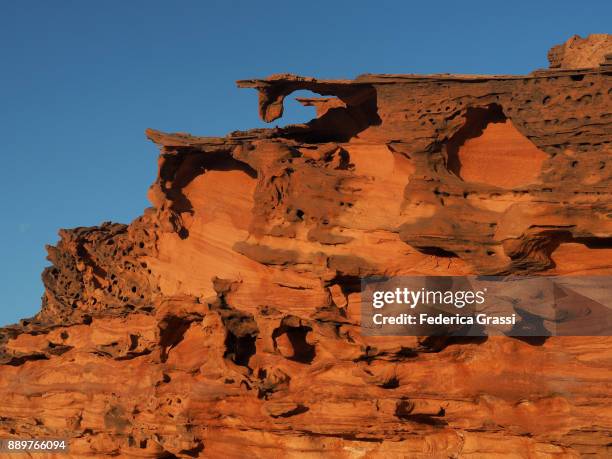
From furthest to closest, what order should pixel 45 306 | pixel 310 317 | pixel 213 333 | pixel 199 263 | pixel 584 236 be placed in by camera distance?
pixel 45 306
pixel 199 263
pixel 213 333
pixel 310 317
pixel 584 236

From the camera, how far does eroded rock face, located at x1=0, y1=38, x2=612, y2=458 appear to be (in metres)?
12.8

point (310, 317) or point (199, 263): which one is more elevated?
point (199, 263)

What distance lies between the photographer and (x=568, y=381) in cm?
1269

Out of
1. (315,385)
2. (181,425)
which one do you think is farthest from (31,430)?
(315,385)

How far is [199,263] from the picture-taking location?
17031 millimetres

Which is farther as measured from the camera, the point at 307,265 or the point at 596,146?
the point at 307,265

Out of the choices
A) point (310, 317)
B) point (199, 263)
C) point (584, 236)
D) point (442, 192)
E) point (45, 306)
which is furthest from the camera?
point (45, 306)

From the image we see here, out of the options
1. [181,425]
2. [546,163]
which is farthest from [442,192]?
[181,425]

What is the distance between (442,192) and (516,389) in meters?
2.82

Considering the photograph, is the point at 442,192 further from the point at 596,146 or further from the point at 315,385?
the point at 315,385

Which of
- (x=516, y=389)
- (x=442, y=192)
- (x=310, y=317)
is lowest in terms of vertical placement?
(x=516, y=389)

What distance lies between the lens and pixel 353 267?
1445 cm

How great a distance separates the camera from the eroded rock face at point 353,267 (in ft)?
42.1

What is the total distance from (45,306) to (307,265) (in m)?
8.36
